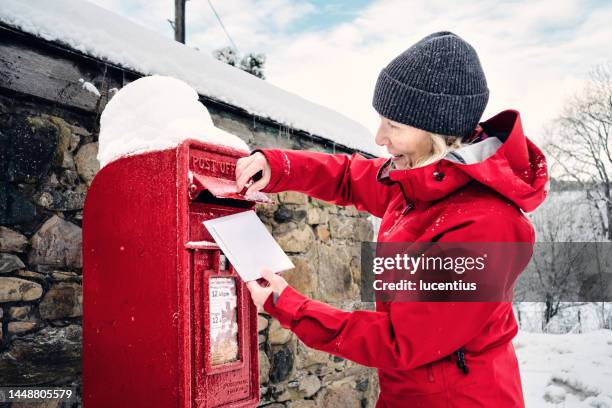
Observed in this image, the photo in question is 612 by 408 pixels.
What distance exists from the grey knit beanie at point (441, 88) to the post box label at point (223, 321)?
0.79 metres

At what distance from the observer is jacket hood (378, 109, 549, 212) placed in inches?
46.6

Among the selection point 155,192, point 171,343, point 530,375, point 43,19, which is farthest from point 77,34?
point 530,375

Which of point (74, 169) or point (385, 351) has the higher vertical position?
point (74, 169)

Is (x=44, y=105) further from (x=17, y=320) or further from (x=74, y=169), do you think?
(x=17, y=320)

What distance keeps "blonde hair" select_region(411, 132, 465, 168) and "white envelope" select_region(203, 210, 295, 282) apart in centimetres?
49

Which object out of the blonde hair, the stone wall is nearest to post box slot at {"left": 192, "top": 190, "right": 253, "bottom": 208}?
the blonde hair

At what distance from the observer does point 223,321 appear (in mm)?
1609

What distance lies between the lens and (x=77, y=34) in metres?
2.00

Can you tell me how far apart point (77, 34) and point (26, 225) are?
82 cm

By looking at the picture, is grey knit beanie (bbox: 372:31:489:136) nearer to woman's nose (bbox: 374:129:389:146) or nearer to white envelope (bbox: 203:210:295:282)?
woman's nose (bbox: 374:129:389:146)

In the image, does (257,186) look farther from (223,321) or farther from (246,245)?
(223,321)

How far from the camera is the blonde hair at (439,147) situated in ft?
4.35

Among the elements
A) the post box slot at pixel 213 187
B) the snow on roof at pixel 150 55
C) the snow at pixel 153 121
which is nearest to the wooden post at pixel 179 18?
the snow on roof at pixel 150 55

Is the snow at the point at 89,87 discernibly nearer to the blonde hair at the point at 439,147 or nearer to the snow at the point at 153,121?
the snow at the point at 153,121
